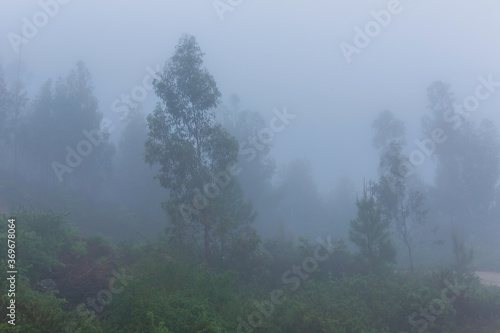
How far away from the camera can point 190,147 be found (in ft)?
55.5

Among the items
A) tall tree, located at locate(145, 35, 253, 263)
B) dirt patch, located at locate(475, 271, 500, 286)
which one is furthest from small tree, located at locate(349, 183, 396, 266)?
dirt patch, located at locate(475, 271, 500, 286)

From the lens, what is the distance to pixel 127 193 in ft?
141

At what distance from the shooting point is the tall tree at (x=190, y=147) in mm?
16703

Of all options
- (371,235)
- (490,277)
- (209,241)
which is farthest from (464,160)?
(209,241)

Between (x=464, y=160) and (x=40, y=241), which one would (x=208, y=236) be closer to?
(x=40, y=241)

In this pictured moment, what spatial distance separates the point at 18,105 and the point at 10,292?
3924 cm

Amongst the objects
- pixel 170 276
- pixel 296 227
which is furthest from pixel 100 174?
pixel 170 276

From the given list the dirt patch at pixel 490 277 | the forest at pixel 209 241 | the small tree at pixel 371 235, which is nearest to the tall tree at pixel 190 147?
the forest at pixel 209 241

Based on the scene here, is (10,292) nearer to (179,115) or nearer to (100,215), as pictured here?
(179,115)

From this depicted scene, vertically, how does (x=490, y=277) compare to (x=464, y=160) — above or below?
below

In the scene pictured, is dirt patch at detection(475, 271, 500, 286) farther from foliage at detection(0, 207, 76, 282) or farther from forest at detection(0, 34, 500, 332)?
foliage at detection(0, 207, 76, 282)

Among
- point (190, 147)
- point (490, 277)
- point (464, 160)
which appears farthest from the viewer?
point (464, 160)

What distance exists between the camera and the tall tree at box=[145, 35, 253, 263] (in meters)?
16.7

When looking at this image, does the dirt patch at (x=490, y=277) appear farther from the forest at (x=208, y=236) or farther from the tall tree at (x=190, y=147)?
the tall tree at (x=190, y=147)
